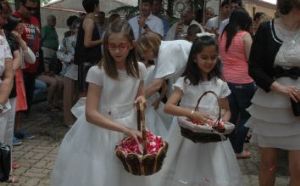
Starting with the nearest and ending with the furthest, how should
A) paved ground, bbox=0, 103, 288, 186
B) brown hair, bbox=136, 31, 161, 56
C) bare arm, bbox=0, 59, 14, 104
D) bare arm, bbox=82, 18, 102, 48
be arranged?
bare arm, bbox=0, 59, 14, 104 < brown hair, bbox=136, 31, 161, 56 < paved ground, bbox=0, 103, 288, 186 < bare arm, bbox=82, 18, 102, 48

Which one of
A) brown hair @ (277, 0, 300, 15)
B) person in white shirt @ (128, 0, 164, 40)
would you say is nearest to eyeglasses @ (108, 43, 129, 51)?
brown hair @ (277, 0, 300, 15)

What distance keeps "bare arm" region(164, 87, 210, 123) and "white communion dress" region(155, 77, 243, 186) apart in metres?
0.06

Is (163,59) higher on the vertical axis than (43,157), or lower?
higher

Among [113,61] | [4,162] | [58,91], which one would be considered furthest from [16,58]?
[58,91]

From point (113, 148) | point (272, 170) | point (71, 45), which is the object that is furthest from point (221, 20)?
point (113, 148)

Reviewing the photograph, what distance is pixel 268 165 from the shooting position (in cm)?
388

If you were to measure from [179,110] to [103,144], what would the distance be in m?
0.61

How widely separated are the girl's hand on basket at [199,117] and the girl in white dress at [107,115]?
40cm

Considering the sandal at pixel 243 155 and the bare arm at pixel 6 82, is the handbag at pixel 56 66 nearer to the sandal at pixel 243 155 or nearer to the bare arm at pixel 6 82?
the sandal at pixel 243 155

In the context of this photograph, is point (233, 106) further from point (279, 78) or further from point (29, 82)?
point (29, 82)

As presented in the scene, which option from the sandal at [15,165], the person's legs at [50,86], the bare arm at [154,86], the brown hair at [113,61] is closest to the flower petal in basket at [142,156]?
the brown hair at [113,61]

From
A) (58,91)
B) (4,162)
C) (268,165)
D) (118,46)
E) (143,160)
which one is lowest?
(58,91)

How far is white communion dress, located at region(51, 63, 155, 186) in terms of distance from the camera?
11.0ft

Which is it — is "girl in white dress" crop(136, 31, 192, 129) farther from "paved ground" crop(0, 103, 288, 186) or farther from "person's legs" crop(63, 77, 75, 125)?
"person's legs" crop(63, 77, 75, 125)
